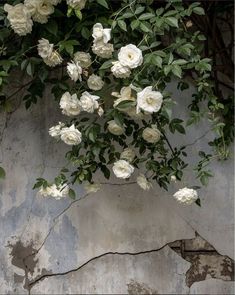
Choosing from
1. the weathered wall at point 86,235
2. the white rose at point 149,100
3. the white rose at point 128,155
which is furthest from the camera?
the weathered wall at point 86,235

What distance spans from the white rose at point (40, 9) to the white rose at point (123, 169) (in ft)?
2.03

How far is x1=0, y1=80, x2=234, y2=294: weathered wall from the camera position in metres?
2.27

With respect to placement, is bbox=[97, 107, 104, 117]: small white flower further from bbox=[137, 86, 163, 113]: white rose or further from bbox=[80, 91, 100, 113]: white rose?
bbox=[137, 86, 163, 113]: white rose

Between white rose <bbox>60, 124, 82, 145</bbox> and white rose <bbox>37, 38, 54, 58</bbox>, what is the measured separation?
0.96 ft

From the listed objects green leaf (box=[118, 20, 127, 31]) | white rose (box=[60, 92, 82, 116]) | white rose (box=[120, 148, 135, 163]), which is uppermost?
green leaf (box=[118, 20, 127, 31])

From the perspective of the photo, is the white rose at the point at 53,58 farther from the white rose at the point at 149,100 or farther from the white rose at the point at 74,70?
the white rose at the point at 149,100

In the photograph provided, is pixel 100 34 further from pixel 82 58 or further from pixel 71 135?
pixel 71 135

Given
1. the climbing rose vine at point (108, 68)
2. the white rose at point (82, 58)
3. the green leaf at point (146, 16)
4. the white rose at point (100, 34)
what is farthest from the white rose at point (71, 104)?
the green leaf at point (146, 16)

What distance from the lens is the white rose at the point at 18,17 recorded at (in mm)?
1808

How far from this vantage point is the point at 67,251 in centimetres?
227

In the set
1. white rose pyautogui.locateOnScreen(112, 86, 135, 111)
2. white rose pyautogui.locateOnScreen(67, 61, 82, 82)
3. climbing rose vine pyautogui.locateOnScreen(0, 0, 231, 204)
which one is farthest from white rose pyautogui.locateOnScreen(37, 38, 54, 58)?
white rose pyautogui.locateOnScreen(112, 86, 135, 111)

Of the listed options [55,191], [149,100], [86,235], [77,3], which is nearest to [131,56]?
[149,100]

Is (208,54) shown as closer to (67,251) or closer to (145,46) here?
(145,46)

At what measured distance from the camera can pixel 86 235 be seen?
2.28m
